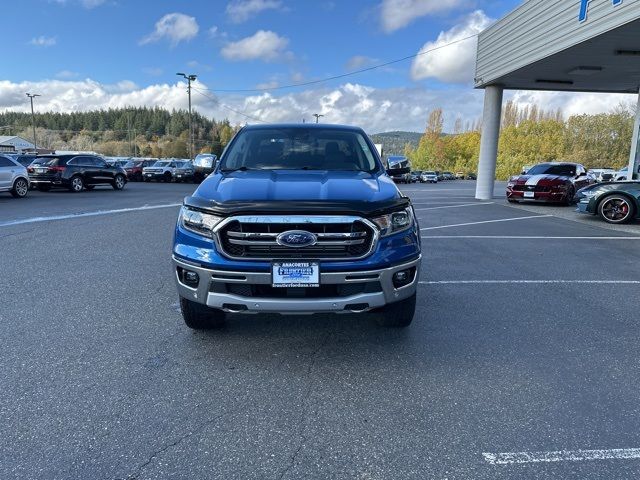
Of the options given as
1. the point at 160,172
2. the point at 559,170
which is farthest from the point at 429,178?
the point at 559,170

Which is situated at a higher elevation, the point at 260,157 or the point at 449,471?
the point at 260,157

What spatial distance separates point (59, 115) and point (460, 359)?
171 m

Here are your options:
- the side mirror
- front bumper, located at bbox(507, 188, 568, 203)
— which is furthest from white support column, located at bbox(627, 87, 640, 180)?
the side mirror

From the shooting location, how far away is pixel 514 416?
2803 mm

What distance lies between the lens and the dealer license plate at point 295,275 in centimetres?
314

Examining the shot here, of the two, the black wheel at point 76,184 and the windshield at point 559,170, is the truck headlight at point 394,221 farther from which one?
the black wheel at point 76,184

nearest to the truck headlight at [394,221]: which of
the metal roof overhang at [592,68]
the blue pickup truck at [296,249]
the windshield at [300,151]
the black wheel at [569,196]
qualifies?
the blue pickup truck at [296,249]

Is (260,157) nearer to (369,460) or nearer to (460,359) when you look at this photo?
(460,359)

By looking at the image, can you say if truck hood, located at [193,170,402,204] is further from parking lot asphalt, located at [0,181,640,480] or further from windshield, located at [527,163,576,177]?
windshield, located at [527,163,576,177]

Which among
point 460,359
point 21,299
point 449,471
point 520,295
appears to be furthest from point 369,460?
point 21,299

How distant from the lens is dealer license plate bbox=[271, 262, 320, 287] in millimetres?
3137

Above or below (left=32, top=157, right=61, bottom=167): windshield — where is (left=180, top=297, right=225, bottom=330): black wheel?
below

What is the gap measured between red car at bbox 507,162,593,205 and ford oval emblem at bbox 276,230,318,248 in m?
16.0

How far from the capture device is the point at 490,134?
19531 mm
